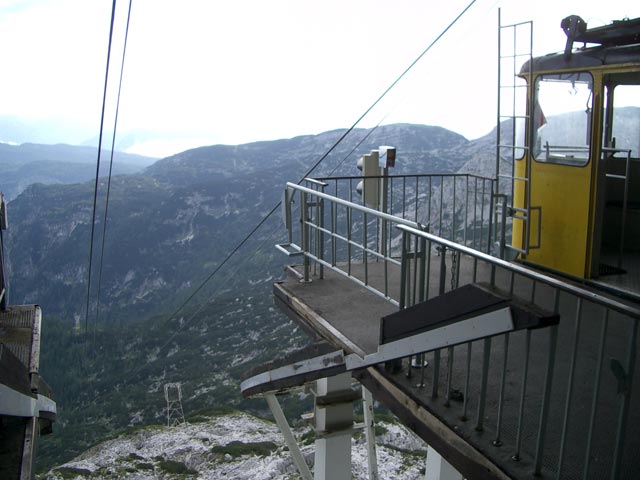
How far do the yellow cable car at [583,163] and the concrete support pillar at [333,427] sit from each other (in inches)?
103

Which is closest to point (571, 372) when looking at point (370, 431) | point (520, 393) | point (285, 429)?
point (520, 393)

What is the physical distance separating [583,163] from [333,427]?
3.83m

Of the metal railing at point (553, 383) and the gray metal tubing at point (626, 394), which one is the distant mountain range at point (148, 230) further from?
the gray metal tubing at point (626, 394)

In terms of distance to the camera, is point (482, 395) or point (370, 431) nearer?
point (482, 395)

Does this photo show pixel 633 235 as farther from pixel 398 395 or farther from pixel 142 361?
pixel 142 361

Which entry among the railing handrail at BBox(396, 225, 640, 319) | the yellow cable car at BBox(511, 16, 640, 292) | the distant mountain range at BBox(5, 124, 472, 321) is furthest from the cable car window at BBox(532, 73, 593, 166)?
A: the distant mountain range at BBox(5, 124, 472, 321)

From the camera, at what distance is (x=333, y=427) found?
21.7 ft

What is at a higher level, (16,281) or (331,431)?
(331,431)

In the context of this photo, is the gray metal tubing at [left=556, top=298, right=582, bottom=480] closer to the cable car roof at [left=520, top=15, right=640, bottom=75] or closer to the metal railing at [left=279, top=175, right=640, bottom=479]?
the metal railing at [left=279, top=175, right=640, bottom=479]

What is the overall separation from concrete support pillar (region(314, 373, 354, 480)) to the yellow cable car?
103 inches

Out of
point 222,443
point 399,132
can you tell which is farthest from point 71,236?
point 222,443

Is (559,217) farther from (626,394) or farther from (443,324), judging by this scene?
(626,394)

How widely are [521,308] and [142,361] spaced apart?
101159 mm

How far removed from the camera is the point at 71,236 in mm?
153000
